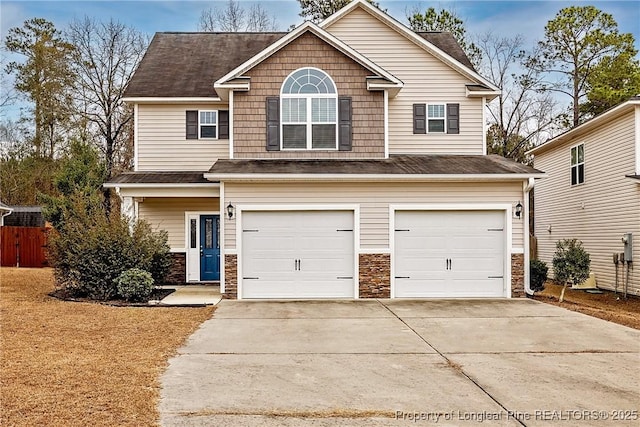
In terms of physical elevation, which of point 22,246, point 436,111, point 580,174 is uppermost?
point 436,111

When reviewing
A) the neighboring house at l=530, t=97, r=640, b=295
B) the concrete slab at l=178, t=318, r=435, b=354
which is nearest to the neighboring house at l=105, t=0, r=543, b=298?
the concrete slab at l=178, t=318, r=435, b=354

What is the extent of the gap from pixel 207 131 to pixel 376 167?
574 centimetres

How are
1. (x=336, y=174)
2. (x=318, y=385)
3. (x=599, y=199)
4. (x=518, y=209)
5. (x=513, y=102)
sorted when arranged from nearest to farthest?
1. (x=318, y=385)
2. (x=336, y=174)
3. (x=518, y=209)
4. (x=599, y=199)
5. (x=513, y=102)

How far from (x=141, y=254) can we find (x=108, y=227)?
0.99 m

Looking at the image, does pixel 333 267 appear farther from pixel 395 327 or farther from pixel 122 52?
pixel 122 52

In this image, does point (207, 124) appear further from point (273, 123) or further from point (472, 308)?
point (472, 308)

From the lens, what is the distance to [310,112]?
1509 cm

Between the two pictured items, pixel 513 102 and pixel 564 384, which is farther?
pixel 513 102

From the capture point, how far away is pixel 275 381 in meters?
6.76

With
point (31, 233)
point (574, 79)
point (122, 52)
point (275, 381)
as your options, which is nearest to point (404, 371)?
point (275, 381)

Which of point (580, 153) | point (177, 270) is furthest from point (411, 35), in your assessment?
point (177, 270)

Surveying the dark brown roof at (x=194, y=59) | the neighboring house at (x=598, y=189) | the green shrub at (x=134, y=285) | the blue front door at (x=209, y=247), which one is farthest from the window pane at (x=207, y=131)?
the neighboring house at (x=598, y=189)

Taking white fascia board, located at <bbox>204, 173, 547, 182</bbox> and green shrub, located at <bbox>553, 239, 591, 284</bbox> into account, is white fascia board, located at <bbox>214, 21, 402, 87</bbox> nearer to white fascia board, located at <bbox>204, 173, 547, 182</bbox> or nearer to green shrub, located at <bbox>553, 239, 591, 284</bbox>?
white fascia board, located at <bbox>204, 173, 547, 182</bbox>

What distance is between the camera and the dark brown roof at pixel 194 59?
687 inches
